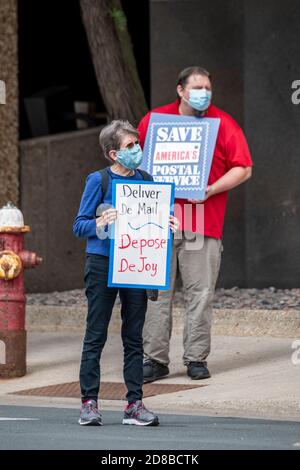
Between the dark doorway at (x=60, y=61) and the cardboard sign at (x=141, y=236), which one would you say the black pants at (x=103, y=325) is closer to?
the cardboard sign at (x=141, y=236)

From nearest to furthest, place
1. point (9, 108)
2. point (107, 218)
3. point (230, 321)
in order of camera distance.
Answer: point (107, 218)
point (230, 321)
point (9, 108)

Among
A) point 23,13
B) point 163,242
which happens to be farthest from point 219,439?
point 23,13

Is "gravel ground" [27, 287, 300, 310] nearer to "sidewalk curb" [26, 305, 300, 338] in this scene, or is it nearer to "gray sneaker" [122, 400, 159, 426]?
"sidewalk curb" [26, 305, 300, 338]

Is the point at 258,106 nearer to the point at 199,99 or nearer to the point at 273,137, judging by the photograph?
the point at 273,137

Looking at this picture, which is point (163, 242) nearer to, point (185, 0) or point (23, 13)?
point (185, 0)

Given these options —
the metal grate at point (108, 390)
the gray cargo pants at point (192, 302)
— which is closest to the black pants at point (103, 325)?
the metal grate at point (108, 390)

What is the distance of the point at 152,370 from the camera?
1072cm

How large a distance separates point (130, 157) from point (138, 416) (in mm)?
1494

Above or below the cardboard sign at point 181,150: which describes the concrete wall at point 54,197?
below

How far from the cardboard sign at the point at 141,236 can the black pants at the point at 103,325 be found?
0.26ft

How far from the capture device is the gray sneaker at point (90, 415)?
Answer: 28.7 feet

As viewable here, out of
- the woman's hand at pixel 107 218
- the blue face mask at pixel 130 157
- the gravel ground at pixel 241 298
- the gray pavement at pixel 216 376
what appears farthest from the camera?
the gravel ground at pixel 241 298

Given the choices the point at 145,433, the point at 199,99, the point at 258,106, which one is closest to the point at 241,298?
the point at 258,106

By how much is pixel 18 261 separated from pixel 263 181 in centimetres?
373
